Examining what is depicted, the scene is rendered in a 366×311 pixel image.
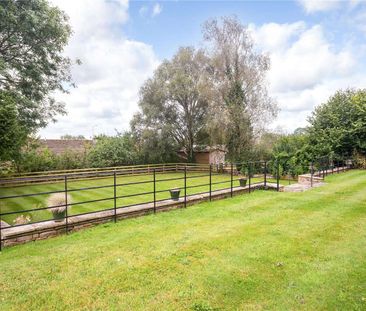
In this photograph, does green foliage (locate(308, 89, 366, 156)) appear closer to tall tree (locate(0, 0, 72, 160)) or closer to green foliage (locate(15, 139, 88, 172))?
tall tree (locate(0, 0, 72, 160))

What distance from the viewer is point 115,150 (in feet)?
83.9

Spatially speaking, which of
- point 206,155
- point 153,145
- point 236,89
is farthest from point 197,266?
point 206,155

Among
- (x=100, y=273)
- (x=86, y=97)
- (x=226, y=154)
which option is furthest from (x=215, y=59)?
(x=100, y=273)

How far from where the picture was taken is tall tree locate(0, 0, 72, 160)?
1217 cm

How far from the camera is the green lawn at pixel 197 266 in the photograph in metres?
3.18

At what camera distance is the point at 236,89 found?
2353cm

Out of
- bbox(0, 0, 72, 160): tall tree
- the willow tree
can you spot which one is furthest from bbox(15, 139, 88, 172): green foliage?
the willow tree

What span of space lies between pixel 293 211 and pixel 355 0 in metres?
7.77

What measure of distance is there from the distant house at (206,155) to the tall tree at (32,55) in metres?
16.6

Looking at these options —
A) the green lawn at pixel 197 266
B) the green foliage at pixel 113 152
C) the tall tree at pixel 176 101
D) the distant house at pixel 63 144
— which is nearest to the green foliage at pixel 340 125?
the tall tree at pixel 176 101

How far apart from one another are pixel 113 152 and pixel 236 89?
503 inches

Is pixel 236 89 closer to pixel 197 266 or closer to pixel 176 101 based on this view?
pixel 176 101

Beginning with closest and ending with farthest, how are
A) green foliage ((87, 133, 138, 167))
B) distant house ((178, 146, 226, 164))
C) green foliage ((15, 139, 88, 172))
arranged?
1. green foliage ((15, 139, 88, 172))
2. green foliage ((87, 133, 138, 167))
3. distant house ((178, 146, 226, 164))

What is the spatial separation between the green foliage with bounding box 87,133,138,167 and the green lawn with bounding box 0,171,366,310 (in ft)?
61.6
